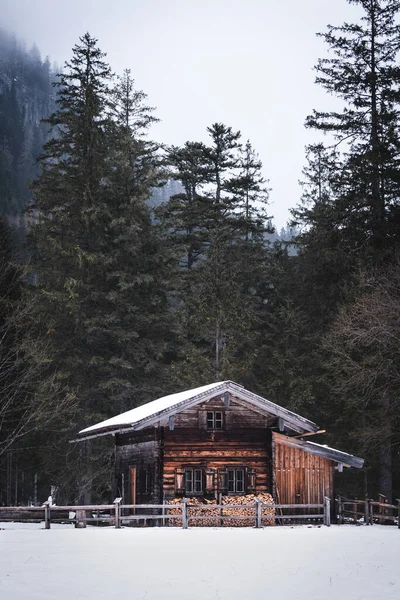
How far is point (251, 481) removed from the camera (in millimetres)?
33688

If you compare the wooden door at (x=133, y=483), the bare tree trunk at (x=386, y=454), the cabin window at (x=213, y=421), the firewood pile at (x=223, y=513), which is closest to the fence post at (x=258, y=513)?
the firewood pile at (x=223, y=513)

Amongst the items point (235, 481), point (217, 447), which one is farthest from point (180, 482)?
point (235, 481)

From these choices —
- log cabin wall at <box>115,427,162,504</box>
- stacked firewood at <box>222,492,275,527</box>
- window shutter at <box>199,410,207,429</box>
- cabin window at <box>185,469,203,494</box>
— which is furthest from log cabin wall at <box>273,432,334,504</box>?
log cabin wall at <box>115,427,162,504</box>

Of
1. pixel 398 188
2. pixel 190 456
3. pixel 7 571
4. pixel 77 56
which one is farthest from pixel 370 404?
pixel 7 571

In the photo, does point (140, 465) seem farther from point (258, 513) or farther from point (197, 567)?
point (197, 567)

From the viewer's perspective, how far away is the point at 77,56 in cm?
5031

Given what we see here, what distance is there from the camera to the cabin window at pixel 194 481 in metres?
33.2

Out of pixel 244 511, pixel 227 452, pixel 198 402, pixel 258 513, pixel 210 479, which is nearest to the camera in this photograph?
pixel 258 513

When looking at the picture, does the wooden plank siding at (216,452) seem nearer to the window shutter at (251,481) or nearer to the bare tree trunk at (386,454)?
the window shutter at (251,481)

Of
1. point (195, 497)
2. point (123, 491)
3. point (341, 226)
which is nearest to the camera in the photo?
point (195, 497)

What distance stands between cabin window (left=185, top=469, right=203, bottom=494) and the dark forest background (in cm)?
872

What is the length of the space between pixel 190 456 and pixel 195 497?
1.67 metres

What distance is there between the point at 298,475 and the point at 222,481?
3463 mm

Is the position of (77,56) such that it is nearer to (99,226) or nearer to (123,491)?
(99,226)
